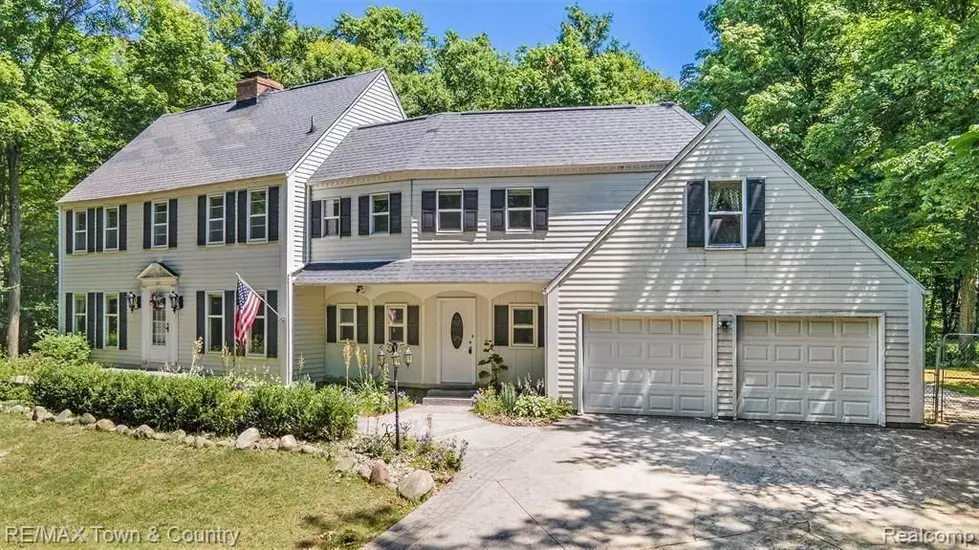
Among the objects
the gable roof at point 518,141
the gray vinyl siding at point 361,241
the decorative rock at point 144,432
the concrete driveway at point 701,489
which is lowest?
the decorative rock at point 144,432

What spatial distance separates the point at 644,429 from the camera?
10.9m

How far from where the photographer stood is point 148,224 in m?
18.2

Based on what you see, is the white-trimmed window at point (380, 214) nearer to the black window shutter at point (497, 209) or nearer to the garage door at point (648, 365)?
the black window shutter at point (497, 209)

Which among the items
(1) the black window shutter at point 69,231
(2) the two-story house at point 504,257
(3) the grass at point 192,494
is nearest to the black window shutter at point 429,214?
(2) the two-story house at point 504,257

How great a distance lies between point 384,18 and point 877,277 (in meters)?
31.9

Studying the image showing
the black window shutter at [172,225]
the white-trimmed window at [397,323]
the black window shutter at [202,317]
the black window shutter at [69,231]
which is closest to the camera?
the white-trimmed window at [397,323]

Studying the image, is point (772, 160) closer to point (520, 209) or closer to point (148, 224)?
point (520, 209)

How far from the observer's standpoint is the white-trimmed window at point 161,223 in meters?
17.8

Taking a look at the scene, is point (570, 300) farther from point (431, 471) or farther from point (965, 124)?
point (965, 124)

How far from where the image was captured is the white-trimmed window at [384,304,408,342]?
51.4ft

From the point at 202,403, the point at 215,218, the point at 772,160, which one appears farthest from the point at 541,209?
the point at 215,218

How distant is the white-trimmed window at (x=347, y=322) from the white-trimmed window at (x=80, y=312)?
9.45 meters

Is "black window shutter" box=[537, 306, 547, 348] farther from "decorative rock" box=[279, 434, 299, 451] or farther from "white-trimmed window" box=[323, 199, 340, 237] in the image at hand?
"decorative rock" box=[279, 434, 299, 451]

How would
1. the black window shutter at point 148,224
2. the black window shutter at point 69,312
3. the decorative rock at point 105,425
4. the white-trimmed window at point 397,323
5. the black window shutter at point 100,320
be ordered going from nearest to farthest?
the decorative rock at point 105,425 → the white-trimmed window at point 397,323 → the black window shutter at point 148,224 → the black window shutter at point 100,320 → the black window shutter at point 69,312
